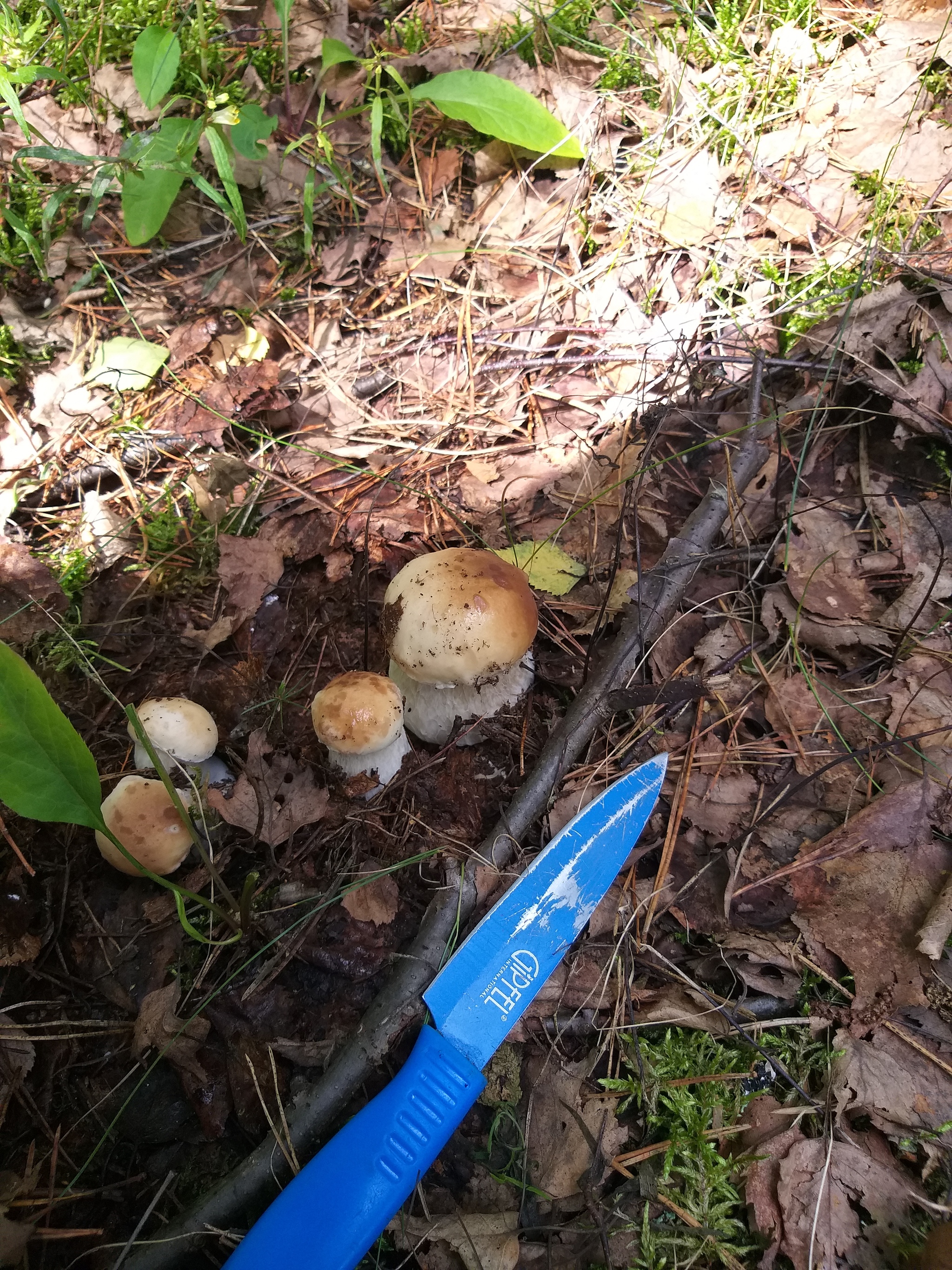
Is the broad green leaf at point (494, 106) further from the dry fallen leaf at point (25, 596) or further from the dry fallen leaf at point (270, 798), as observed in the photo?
the dry fallen leaf at point (270, 798)

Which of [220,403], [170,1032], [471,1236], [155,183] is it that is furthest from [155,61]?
[471,1236]

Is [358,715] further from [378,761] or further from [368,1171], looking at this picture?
[368,1171]

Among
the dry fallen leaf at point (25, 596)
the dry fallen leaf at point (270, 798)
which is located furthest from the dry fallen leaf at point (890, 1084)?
the dry fallen leaf at point (25, 596)

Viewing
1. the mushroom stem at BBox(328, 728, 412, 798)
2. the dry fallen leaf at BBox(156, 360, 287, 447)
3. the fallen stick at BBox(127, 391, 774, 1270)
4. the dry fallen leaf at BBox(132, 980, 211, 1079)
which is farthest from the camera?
the dry fallen leaf at BBox(156, 360, 287, 447)

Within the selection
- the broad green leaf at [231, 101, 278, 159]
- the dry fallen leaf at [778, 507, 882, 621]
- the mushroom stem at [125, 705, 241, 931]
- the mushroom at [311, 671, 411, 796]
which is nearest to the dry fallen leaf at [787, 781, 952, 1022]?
the dry fallen leaf at [778, 507, 882, 621]

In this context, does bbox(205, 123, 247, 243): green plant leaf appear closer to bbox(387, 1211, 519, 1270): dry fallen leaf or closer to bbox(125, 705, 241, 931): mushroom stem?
bbox(125, 705, 241, 931): mushroom stem

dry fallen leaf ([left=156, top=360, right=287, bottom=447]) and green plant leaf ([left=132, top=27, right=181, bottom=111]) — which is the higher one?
green plant leaf ([left=132, top=27, right=181, bottom=111])
